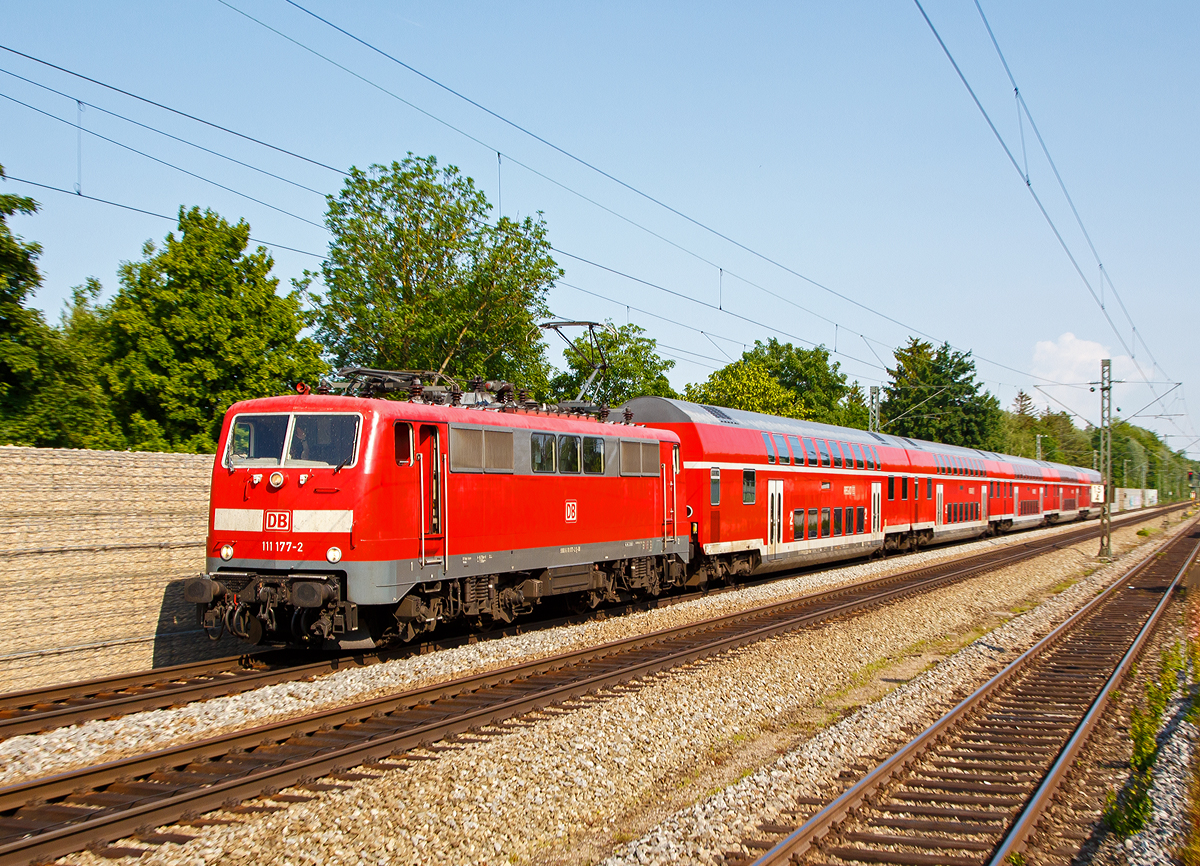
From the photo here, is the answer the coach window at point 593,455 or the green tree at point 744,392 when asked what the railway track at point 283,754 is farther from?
the green tree at point 744,392

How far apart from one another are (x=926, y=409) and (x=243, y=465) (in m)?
82.0

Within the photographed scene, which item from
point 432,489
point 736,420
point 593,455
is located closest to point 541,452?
point 593,455

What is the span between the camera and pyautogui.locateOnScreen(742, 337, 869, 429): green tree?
83.6 meters

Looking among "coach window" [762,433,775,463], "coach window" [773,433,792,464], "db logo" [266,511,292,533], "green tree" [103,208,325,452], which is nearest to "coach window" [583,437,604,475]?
"db logo" [266,511,292,533]

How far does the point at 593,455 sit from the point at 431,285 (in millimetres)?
18026

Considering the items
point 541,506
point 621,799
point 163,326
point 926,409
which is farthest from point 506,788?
point 926,409

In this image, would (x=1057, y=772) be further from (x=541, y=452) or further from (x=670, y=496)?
(x=670, y=496)

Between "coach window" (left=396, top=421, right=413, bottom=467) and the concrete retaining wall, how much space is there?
4670 millimetres

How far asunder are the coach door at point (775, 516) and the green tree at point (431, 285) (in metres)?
10.6

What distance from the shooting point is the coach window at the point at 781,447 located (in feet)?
77.7

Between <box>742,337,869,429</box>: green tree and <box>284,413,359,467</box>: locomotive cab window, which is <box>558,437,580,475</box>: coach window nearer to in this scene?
<box>284,413,359,467</box>: locomotive cab window

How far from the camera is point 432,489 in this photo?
12.4 m

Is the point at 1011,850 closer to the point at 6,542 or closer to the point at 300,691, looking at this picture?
the point at 300,691

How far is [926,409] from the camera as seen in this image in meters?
85.8
